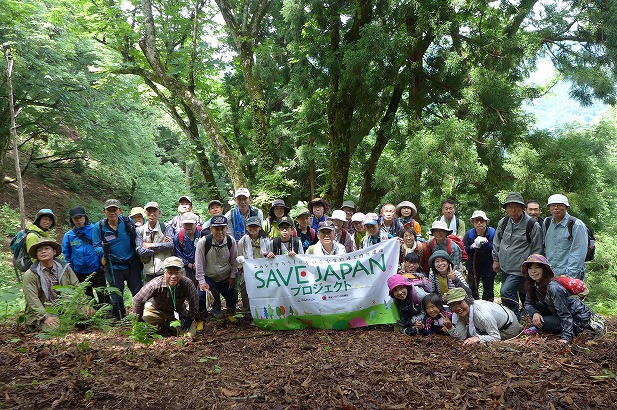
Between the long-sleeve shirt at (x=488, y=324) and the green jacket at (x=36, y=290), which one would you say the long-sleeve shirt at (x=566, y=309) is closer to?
the long-sleeve shirt at (x=488, y=324)

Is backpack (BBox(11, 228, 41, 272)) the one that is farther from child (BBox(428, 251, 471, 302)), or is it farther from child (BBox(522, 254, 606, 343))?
child (BBox(522, 254, 606, 343))

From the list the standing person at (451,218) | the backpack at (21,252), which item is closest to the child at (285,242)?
the standing person at (451,218)

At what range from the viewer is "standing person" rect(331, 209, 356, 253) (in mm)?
7156

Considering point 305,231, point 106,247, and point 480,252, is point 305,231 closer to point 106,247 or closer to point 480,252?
point 480,252

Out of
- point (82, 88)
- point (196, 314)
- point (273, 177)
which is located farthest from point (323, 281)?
point (82, 88)

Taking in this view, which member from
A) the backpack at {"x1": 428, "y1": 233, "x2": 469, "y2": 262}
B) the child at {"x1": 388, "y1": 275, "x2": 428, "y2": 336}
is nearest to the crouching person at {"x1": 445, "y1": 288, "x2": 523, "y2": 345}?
the child at {"x1": 388, "y1": 275, "x2": 428, "y2": 336}

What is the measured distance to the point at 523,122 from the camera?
29.2ft

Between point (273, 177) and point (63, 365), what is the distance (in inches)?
280

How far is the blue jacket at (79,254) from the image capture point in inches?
259

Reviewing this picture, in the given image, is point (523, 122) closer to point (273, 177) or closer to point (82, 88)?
point (273, 177)

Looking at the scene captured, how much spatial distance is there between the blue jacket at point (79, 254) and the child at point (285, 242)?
2.80m

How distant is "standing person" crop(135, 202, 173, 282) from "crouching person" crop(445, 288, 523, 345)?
4396 millimetres

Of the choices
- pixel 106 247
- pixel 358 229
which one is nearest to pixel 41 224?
pixel 106 247

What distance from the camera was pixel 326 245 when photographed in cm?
666
